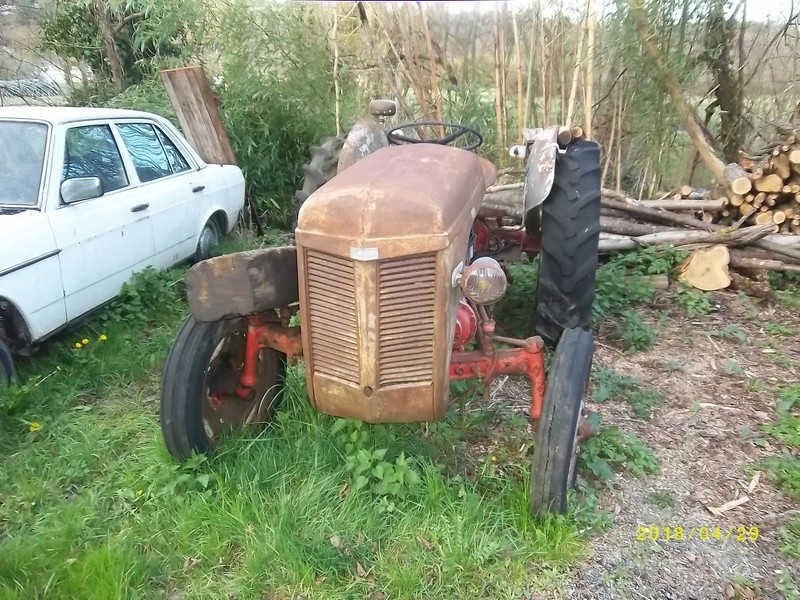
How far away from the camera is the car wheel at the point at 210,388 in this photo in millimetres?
2600

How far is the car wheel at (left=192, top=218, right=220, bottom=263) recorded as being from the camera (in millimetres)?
5172

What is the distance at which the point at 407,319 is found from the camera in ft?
7.25

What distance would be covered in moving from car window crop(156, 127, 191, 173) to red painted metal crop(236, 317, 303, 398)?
8.72 ft

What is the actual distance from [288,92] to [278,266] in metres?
4.72

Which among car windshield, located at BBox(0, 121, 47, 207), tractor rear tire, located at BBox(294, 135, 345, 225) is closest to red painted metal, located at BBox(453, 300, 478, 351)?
tractor rear tire, located at BBox(294, 135, 345, 225)

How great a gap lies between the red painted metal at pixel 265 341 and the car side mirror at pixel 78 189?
5.27ft

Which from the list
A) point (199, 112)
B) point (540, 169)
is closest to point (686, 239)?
point (540, 169)

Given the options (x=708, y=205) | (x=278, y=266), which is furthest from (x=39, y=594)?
(x=708, y=205)

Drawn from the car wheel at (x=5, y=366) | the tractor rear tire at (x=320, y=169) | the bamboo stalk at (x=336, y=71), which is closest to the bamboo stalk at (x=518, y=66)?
the bamboo stalk at (x=336, y=71)

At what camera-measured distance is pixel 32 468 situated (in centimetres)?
299

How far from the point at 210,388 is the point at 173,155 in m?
2.72

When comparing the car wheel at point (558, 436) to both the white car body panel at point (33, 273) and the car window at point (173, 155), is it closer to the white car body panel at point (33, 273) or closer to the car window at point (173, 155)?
the white car body panel at point (33, 273)

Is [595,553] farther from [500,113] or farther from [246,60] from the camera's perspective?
[246,60]

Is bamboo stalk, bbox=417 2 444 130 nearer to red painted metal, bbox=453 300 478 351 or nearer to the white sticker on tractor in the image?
red painted metal, bbox=453 300 478 351
